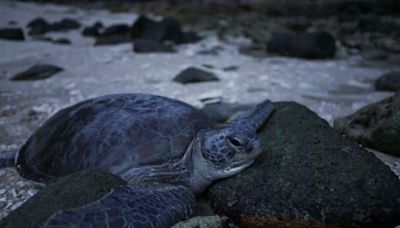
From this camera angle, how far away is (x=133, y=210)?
5.74ft

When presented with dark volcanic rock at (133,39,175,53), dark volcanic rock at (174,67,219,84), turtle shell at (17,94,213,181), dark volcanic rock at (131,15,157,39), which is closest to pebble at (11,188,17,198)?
turtle shell at (17,94,213,181)

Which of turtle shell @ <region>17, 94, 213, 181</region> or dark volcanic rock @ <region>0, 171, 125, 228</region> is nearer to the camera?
dark volcanic rock @ <region>0, 171, 125, 228</region>

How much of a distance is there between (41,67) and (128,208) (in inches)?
189

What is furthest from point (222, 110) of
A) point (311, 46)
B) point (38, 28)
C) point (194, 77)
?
point (38, 28)

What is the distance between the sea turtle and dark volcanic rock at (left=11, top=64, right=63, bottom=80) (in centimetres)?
318

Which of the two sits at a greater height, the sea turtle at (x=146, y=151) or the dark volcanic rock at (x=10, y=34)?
the sea turtle at (x=146, y=151)

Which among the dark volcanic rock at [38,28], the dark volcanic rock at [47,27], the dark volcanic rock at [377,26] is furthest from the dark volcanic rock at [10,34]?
the dark volcanic rock at [377,26]

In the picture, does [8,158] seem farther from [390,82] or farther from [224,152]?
[390,82]

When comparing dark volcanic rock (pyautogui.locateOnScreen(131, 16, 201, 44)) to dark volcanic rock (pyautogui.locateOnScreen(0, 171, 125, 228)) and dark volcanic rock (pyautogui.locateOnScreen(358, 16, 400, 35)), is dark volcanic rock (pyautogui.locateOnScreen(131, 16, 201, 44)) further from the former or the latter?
dark volcanic rock (pyautogui.locateOnScreen(0, 171, 125, 228))

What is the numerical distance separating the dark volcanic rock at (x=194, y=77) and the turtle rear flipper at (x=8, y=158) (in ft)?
9.32

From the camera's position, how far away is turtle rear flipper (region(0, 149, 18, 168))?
288cm

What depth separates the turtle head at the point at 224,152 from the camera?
214 cm

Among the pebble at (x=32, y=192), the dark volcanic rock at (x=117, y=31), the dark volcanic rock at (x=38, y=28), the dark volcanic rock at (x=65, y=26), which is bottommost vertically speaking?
the dark volcanic rock at (x=65, y=26)

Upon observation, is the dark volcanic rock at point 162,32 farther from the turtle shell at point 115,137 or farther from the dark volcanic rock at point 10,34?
the turtle shell at point 115,137
